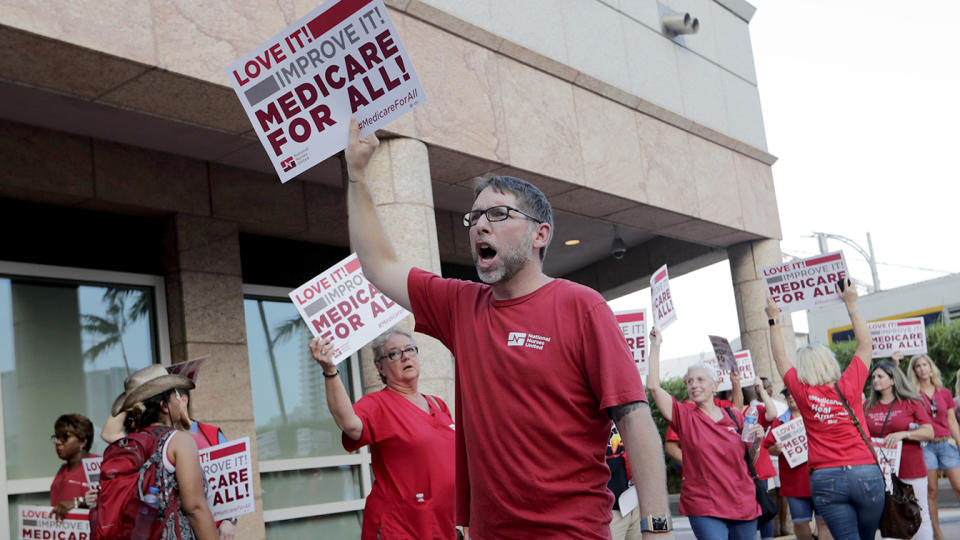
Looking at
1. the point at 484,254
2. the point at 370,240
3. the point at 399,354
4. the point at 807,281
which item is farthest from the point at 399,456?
the point at 807,281

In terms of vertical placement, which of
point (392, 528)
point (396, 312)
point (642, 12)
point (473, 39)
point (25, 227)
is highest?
point (642, 12)

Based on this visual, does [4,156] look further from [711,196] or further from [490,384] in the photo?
[711,196]

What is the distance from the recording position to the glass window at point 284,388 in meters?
11.3

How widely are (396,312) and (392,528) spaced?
1.50m

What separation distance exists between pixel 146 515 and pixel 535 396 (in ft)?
8.29

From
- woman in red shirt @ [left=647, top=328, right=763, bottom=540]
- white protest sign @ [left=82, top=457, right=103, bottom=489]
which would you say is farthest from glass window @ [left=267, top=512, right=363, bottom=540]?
woman in red shirt @ [left=647, top=328, right=763, bottom=540]

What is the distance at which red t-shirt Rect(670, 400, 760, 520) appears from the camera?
7.23 meters

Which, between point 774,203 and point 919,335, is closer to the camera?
point 919,335

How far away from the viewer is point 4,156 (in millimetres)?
8945

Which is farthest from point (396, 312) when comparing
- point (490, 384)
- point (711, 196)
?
point (711, 196)

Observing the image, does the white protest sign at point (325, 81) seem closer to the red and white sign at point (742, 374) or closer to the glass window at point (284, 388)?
the glass window at point (284, 388)

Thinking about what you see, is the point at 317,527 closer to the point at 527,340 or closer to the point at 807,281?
the point at 807,281

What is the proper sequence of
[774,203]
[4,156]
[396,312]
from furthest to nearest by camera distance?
1. [774,203]
2. [4,156]
3. [396,312]

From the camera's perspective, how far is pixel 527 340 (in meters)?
3.00
